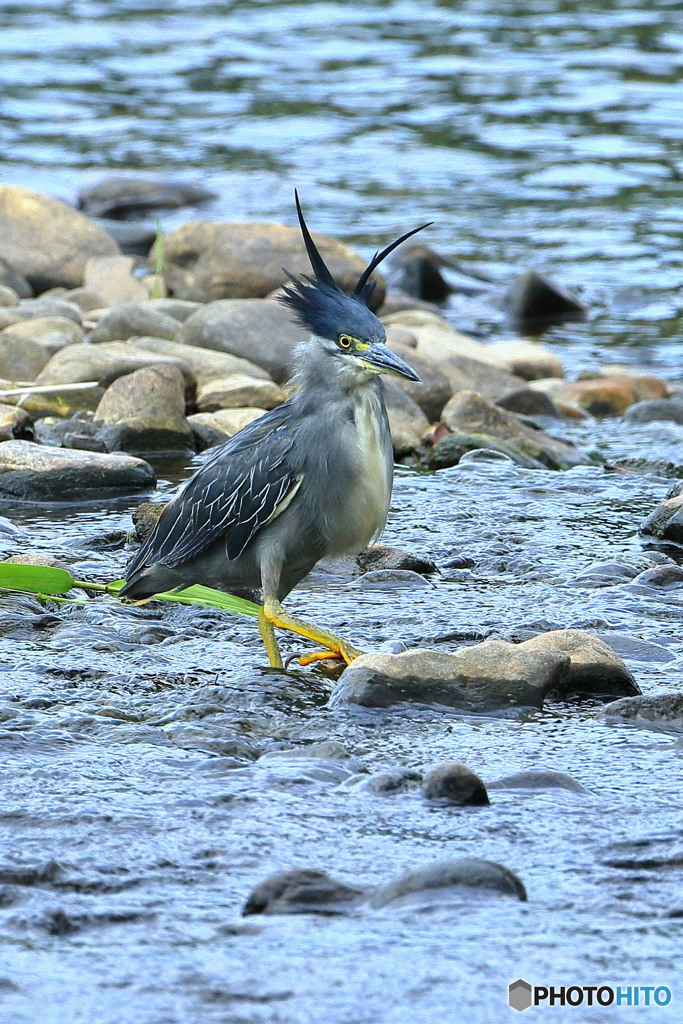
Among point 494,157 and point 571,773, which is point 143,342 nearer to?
point 571,773

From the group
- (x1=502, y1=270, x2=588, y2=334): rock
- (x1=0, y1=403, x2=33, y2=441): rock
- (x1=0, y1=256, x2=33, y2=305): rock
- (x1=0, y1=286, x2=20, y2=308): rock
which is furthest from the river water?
(x1=0, y1=256, x2=33, y2=305): rock

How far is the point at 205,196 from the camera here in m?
13.9

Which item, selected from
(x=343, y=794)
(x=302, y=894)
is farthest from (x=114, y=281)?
(x=302, y=894)

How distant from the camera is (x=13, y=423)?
22.5 ft

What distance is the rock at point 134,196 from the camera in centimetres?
1368

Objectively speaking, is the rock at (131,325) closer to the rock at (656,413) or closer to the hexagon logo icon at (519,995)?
the rock at (656,413)

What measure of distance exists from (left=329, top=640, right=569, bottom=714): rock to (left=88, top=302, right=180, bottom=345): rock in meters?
4.64

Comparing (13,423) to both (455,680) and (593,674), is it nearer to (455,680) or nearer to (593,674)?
(455,680)

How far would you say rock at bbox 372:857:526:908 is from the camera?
9.78 feet

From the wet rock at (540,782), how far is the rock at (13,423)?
3.90m

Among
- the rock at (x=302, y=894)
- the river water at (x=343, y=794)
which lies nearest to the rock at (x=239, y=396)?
the river water at (x=343, y=794)

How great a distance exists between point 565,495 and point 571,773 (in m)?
3.09

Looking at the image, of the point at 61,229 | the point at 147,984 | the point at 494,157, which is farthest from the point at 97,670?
the point at 494,157

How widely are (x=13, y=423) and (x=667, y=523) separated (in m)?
2.99
